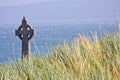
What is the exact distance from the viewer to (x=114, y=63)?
5.69 m

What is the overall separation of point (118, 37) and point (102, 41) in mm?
445

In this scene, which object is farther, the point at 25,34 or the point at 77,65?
the point at 25,34

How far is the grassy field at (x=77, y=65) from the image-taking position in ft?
16.9

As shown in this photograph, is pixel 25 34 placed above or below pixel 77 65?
below

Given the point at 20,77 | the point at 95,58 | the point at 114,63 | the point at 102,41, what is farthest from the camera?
the point at 102,41

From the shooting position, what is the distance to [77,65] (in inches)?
221

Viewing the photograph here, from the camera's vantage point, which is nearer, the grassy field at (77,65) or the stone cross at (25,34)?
the grassy field at (77,65)

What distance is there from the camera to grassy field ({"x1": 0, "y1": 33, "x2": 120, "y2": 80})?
16.9ft

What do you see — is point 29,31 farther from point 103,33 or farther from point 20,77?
point 20,77

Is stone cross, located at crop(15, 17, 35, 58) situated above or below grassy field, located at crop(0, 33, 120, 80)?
below

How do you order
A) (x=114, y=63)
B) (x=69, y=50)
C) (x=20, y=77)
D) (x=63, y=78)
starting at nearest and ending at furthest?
(x=63, y=78)
(x=20, y=77)
(x=114, y=63)
(x=69, y=50)

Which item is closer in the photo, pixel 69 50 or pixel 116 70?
pixel 116 70

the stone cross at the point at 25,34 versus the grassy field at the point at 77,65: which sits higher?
the grassy field at the point at 77,65

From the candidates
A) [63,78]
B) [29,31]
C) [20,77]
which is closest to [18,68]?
[20,77]
